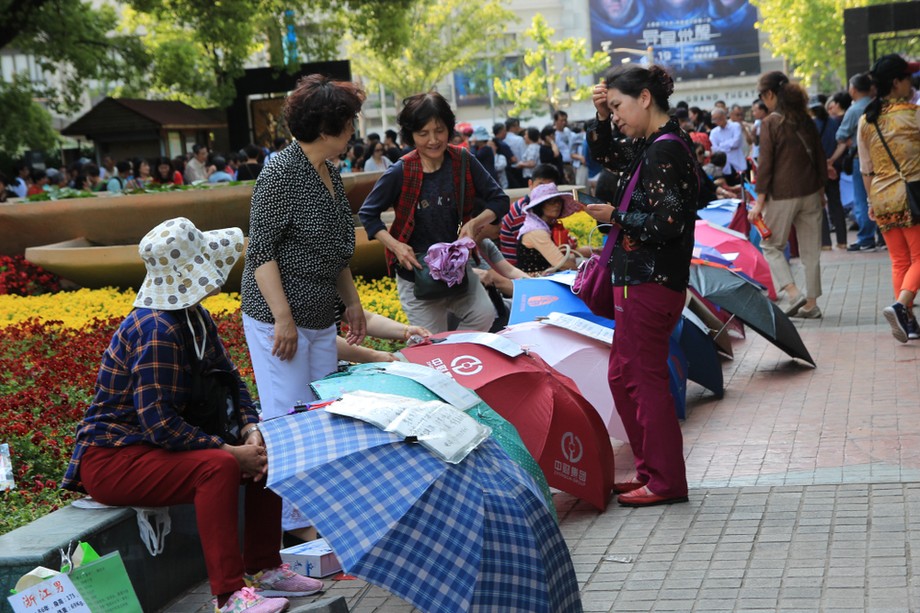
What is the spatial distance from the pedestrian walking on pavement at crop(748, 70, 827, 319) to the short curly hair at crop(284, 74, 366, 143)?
6.35 m

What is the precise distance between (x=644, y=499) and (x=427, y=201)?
6.61ft

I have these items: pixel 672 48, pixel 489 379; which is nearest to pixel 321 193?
pixel 489 379

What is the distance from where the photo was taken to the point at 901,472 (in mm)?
5820

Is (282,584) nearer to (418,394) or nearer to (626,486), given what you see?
(418,394)

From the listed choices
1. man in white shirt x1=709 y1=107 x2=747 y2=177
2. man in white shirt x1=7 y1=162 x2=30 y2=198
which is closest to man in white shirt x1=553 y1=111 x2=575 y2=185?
man in white shirt x1=709 y1=107 x2=747 y2=177

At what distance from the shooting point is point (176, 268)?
4.50 meters

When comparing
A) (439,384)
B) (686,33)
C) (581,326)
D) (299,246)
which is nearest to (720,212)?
(581,326)

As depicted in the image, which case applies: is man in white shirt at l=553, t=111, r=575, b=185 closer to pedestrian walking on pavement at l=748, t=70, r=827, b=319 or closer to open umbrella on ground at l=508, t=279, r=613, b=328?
pedestrian walking on pavement at l=748, t=70, r=827, b=319

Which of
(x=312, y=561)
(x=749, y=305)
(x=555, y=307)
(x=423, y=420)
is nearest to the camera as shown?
(x=423, y=420)

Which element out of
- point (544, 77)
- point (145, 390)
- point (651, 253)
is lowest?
point (145, 390)

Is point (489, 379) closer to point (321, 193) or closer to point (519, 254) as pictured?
point (321, 193)

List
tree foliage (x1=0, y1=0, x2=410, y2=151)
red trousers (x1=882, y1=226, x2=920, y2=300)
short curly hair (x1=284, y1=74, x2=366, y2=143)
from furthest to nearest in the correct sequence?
tree foliage (x1=0, y1=0, x2=410, y2=151)
red trousers (x1=882, y1=226, x2=920, y2=300)
short curly hair (x1=284, y1=74, x2=366, y2=143)

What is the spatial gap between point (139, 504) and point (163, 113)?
80.6ft

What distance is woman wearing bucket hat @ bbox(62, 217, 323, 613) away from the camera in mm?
4379
